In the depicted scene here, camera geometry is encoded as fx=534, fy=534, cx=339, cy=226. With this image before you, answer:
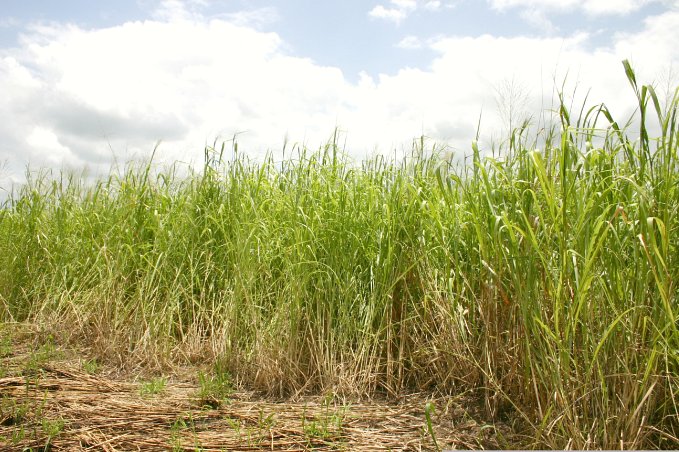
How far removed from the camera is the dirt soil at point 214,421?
2275 millimetres

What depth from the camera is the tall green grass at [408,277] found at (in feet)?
6.63

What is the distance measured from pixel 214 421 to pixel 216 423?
0.03 metres

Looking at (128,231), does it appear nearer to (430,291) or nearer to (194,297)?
(194,297)

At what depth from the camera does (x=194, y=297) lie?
12.5 feet

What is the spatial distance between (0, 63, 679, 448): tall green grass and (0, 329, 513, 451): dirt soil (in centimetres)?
16

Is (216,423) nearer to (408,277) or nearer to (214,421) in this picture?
(214,421)

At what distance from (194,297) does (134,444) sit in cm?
160

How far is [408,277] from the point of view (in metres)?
2.98

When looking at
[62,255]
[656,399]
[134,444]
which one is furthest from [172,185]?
[656,399]

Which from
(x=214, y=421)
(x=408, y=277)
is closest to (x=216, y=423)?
(x=214, y=421)

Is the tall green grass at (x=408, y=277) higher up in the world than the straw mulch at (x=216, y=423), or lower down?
higher up

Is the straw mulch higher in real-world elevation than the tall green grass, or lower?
lower

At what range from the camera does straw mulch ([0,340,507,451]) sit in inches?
89.6

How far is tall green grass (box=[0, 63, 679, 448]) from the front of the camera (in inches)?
79.5
